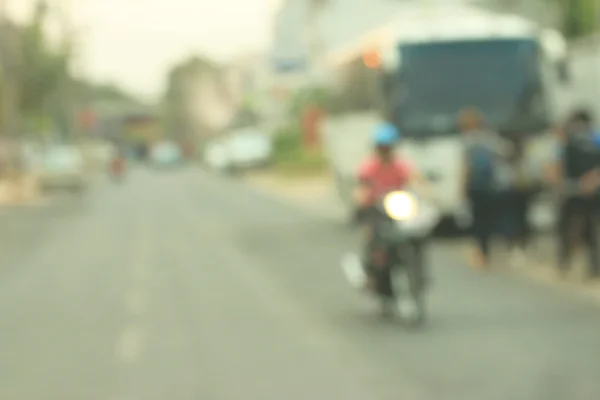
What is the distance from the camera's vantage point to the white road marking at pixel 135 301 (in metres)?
16.2

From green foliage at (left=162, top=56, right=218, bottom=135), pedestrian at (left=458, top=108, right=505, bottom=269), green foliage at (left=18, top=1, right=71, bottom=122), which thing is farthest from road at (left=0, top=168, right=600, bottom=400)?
green foliage at (left=162, top=56, right=218, bottom=135)

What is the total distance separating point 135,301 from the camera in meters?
17.2

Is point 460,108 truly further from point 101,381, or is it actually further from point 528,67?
point 101,381

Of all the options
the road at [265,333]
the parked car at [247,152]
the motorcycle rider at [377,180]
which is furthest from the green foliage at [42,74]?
the motorcycle rider at [377,180]

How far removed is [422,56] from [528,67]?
5.59ft

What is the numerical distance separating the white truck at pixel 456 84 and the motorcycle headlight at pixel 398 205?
377 inches

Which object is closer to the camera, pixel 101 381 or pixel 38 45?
pixel 101 381

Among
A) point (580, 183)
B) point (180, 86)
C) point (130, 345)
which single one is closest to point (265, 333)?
point (130, 345)

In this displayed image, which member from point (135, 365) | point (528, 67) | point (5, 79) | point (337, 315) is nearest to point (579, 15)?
point (5, 79)

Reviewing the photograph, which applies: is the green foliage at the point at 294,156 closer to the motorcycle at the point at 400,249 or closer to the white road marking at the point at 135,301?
the white road marking at the point at 135,301

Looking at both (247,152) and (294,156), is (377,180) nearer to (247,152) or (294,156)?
(294,156)

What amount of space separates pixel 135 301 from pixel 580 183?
5114mm

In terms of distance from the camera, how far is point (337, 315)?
49.9 ft

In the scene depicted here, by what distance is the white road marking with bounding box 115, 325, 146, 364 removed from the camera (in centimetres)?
1243
